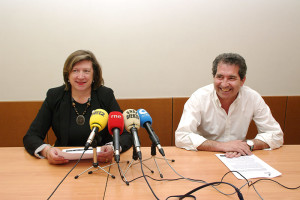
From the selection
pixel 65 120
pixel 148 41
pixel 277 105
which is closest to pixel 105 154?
pixel 65 120

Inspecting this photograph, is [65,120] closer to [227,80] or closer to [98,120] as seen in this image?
[98,120]

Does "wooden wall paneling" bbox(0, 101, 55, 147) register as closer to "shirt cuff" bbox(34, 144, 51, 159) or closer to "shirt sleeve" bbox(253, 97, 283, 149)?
"shirt cuff" bbox(34, 144, 51, 159)

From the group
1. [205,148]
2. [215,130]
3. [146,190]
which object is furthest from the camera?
[215,130]

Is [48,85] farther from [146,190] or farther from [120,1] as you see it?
[146,190]

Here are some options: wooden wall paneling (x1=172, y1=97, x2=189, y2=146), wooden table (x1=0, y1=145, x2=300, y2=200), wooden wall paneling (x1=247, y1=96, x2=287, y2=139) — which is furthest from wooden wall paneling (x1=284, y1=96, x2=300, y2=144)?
wooden table (x1=0, y1=145, x2=300, y2=200)

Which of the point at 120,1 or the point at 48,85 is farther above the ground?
the point at 120,1

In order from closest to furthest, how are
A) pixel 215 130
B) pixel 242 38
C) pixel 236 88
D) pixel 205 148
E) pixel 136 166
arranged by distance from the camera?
pixel 136 166, pixel 205 148, pixel 236 88, pixel 215 130, pixel 242 38

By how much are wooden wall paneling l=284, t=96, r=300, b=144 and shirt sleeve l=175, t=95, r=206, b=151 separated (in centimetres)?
144

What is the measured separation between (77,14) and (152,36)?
810mm

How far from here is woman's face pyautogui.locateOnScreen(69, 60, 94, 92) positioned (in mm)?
1674

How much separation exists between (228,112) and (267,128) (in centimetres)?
30

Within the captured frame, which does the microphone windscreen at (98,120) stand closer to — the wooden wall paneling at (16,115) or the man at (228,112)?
the man at (228,112)

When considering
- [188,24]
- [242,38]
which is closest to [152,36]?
[188,24]

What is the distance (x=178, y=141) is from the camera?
154 centimetres
